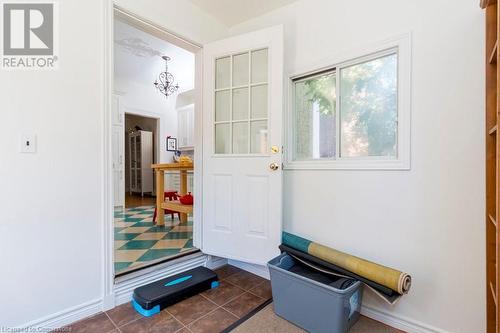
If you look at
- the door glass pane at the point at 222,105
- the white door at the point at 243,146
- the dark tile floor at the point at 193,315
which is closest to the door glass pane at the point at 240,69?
the white door at the point at 243,146

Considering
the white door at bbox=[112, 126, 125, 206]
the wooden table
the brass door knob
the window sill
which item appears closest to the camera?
the window sill

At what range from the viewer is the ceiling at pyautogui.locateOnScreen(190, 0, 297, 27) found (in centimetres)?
219

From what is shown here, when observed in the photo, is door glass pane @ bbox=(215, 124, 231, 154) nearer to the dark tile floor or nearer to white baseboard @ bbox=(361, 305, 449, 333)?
the dark tile floor

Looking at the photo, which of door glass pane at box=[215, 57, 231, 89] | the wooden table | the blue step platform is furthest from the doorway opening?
door glass pane at box=[215, 57, 231, 89]

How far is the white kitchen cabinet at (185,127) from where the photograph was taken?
5.67 metres

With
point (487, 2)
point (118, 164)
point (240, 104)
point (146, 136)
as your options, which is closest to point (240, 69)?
point (240, 104)

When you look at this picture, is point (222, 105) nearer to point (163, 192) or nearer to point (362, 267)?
point (362, 267)

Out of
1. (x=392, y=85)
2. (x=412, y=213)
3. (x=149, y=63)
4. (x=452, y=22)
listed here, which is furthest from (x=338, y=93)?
(x=149, y=63)

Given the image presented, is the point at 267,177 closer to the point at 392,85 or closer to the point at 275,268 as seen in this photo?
the point at 275,268

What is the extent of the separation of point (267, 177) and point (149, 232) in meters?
2.05

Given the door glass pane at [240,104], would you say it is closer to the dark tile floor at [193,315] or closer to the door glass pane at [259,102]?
the door glass pane at [259,102]

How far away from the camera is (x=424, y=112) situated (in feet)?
4.99

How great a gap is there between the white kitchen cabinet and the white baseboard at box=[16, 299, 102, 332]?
421 cm

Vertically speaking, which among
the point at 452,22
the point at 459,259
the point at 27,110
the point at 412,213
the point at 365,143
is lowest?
the point at 459,259
